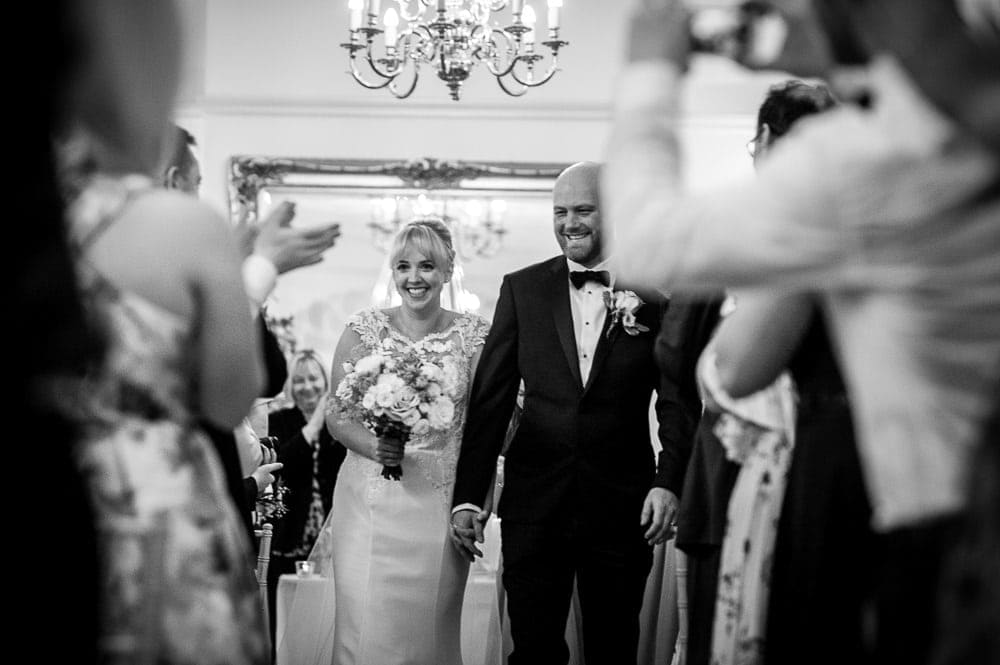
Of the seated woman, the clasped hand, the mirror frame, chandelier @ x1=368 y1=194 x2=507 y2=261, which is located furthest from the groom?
the mirror frame

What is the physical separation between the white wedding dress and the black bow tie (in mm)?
1102

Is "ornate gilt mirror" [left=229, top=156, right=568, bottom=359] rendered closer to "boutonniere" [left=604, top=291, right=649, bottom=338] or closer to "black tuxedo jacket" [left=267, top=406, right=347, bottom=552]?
"black tuxedo jacket" [left=267, top=406, right=347, bottom=552]

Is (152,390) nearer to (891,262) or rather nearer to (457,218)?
(891,262)

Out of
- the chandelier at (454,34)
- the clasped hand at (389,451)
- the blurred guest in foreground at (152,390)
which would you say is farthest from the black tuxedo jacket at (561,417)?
the blurred guest in foreground at (152,390)

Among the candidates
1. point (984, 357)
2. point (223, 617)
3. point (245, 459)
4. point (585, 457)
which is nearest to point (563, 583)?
point (585, 457)

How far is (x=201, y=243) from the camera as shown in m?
2.29

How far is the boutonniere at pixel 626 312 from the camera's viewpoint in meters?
5.31

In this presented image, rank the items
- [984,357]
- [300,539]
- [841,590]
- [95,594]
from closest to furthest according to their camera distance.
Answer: [95,594]
[984,357]
[841,590]
[300,539]

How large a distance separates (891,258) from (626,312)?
3427 mm

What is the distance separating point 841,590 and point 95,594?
1424 mm

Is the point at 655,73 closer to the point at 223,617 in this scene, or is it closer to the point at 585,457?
the point at 223,617

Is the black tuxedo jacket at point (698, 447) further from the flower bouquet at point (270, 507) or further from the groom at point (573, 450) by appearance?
the flower bouquet at point (270, 507)

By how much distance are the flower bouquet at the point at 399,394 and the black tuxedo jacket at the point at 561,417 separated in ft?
2.05

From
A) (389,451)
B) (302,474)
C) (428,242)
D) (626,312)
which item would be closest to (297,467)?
(302,474)
